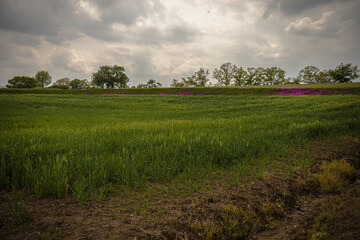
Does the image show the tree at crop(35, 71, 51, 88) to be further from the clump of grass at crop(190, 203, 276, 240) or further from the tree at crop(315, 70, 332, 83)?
the tree at crop(315, 70, 332, 83)

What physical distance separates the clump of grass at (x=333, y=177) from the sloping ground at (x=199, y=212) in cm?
6

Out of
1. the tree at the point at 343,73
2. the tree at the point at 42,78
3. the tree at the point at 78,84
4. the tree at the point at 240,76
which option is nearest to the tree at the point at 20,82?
the tree at the point at 42,78

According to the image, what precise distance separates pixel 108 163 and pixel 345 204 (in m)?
3.47

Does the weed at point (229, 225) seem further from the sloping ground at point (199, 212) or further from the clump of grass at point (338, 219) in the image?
the clump of grass at point (338, 219)

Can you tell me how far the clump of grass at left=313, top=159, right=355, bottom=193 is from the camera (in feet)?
8.71

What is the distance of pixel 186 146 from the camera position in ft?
13.0

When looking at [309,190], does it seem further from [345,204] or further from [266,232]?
[266,232]

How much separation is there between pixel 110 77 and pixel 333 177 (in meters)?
90.0

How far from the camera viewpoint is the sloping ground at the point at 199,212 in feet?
5.81

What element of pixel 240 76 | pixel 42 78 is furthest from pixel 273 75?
pixel 42 78

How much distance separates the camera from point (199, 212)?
215 cm

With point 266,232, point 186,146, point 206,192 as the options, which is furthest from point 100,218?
Result: point 186,146

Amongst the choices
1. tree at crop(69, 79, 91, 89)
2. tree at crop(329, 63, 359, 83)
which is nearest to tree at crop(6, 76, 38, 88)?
tree at crop(69, 79, 91, 89)

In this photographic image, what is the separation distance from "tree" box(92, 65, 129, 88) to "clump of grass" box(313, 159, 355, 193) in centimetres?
8949
